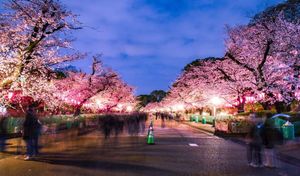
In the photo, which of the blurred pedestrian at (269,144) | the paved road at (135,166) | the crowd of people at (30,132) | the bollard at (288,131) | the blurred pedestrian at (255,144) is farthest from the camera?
the bollard at (288,131)

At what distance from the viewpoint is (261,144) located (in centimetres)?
1282

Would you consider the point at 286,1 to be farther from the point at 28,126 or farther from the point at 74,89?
the point at 28,126

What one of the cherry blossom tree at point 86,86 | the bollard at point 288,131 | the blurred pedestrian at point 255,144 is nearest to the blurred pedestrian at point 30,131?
the blurred pedestrian at point 255,144

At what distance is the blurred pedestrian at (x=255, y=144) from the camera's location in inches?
501

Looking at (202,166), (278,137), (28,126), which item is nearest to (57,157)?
(28,126)

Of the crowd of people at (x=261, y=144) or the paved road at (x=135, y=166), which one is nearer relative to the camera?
the paved road at (x=135, y=166)

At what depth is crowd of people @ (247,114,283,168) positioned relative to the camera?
12.6m

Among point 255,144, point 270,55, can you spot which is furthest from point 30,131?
point 270,55

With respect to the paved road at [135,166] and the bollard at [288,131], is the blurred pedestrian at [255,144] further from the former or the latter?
the bollard at [288,131]

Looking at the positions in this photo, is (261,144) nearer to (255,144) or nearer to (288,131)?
(255,144)

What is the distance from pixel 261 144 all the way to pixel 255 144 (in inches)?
7.6

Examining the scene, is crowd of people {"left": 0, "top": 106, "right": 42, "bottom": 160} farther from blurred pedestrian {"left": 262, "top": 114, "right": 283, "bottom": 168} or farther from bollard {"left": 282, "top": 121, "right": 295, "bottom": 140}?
bollard {"left": 282, "top": 121, "right": 295, "bottom": 140}

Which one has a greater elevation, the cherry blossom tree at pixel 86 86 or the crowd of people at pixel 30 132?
the cherry blossom tree at pixel 86 86

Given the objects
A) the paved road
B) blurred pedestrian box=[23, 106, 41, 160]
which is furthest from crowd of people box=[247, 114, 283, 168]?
blurred pedestrian box=[23, 106, 41, 160]
